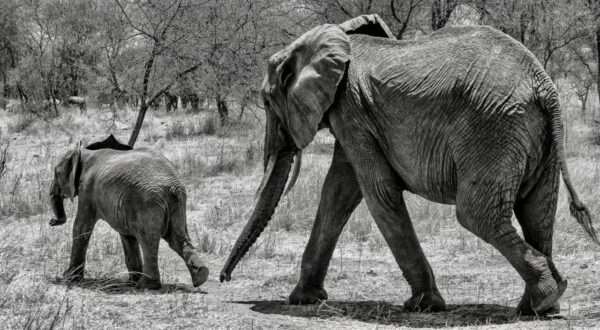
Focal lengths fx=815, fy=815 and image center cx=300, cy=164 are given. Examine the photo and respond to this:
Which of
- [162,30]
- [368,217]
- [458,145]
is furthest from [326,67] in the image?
[162,30]

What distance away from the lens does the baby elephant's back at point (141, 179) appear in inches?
265

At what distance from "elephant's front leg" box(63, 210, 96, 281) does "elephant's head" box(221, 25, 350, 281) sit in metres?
1.58

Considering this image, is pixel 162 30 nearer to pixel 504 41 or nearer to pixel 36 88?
pixel 504 41

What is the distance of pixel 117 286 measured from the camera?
22.6ft

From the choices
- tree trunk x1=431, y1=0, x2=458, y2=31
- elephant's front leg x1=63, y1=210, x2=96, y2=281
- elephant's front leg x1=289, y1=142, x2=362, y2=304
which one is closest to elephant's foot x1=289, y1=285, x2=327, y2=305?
elephant's front leg x1=289, y1=142, x2=362, y2=304

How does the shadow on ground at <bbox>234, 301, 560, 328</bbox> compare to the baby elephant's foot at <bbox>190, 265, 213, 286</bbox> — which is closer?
the shadow on ground at <bbox>234, 301, 560, 328</bbox>

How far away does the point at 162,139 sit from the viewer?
1756cm

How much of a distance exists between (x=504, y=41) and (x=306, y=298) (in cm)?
247

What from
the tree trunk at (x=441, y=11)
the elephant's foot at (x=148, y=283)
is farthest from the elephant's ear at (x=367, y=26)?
the tree trunk at (x=441, y=11)

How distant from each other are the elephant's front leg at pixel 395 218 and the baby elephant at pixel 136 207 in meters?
1.82

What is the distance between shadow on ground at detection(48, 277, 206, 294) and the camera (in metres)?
6.59

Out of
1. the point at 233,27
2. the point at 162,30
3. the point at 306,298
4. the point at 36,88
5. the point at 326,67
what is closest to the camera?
the point at 326,67

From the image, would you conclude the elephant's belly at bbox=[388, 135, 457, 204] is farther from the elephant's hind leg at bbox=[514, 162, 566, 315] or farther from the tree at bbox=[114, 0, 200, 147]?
the tree at bbox=[114, 0, 200, 147]

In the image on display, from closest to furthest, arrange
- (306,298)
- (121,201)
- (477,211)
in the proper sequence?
1. (477,211)
2. (306,298)
3. (121,201)
